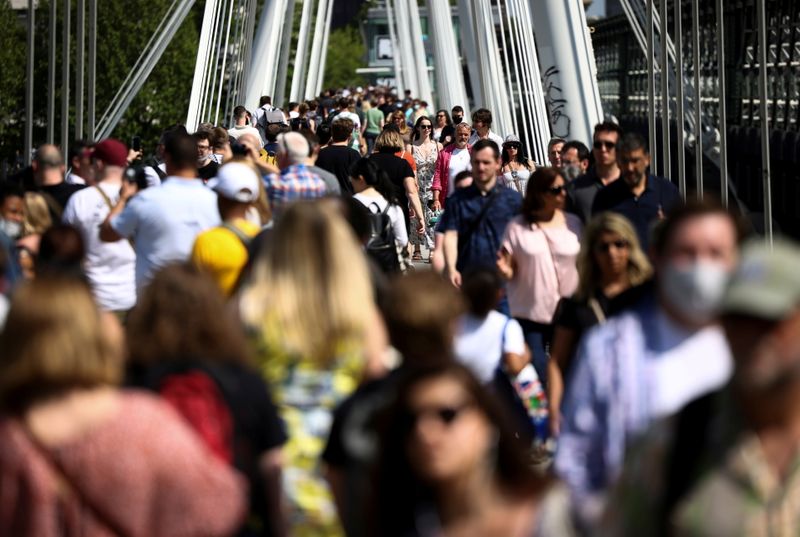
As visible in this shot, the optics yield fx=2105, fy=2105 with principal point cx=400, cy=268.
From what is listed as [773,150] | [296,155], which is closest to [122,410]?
[296,155]

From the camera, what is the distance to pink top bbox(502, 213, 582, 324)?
10180 mm

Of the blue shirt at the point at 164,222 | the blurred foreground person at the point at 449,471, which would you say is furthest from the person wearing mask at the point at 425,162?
the blurred foreground person at the point at 449,471

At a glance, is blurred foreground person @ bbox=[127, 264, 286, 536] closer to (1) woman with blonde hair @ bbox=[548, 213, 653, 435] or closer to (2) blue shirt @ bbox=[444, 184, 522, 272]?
(1) woman with blonde hair @ bbox=[548, 213, 653, 435]

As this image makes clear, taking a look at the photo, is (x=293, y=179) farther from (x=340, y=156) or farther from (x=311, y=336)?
(x=340, y=156)

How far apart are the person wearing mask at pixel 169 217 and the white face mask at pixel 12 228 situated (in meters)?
0.45

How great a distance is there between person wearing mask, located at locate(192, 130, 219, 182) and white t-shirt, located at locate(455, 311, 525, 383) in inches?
261

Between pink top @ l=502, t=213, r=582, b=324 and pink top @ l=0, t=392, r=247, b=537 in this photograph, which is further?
pink top @ l=502, t=213, r=582, b=324

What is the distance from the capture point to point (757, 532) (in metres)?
3.82

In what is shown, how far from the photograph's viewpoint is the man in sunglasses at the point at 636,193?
1068 cm

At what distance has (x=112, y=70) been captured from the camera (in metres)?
46.3

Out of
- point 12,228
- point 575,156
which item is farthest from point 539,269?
point 575,156

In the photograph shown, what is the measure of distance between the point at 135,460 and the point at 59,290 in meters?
0.48

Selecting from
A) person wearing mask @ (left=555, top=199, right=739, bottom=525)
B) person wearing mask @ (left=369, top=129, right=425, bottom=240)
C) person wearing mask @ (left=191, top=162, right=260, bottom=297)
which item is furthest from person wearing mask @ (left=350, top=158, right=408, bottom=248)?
person wearing mask @ (left=555, top=199, right=739, bottom=525)

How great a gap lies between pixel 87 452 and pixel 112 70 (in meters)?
42.4
